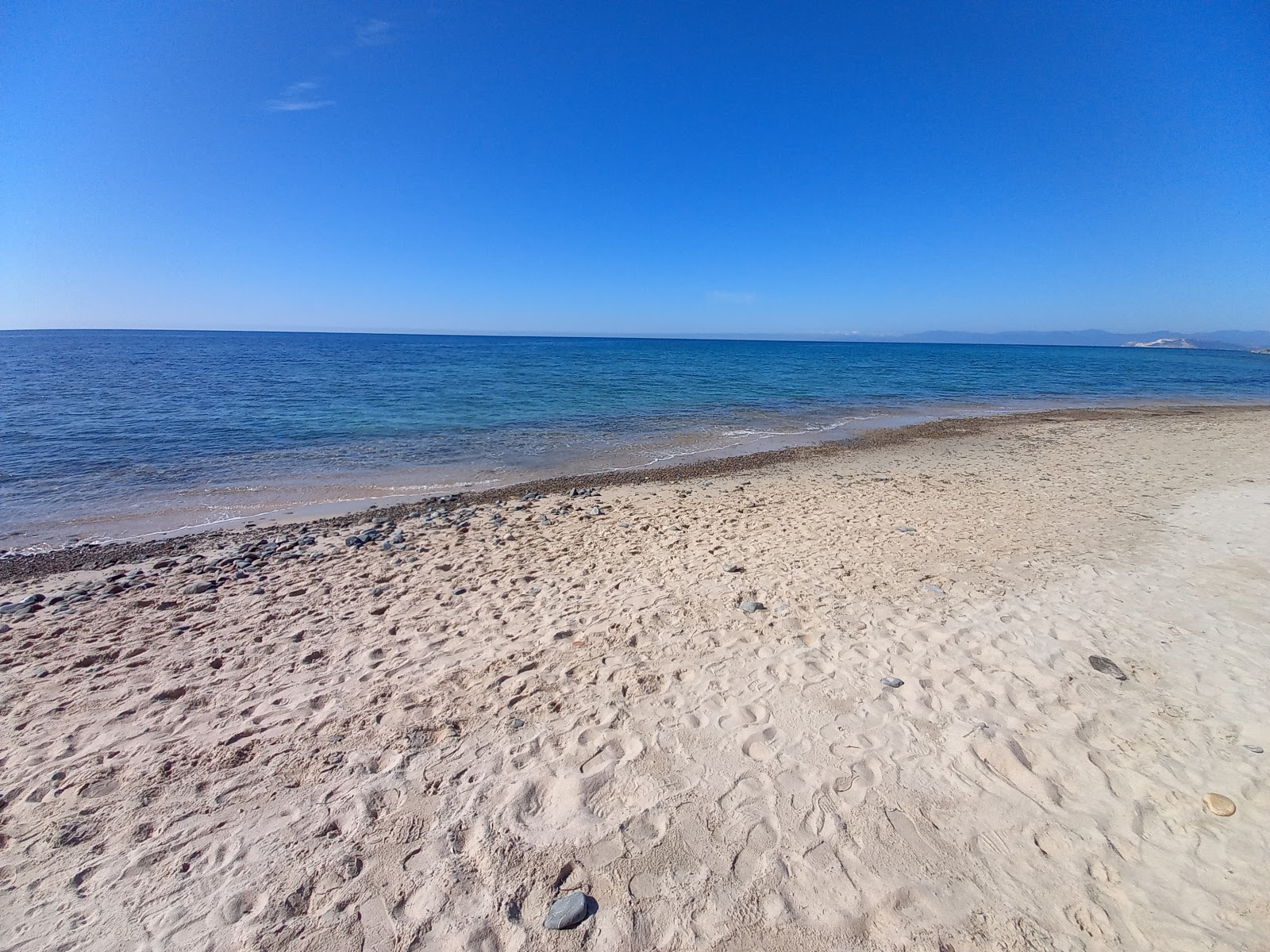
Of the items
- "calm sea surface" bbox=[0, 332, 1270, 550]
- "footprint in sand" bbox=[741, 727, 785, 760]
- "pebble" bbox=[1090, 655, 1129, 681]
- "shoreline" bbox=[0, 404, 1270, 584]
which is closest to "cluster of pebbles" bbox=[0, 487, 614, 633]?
"shoreline" bbox=[0, 404, 1270, 584]

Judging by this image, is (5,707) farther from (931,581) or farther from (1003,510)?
(1003,510)

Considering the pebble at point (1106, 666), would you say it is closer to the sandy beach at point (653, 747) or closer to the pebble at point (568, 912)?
the sandy beach at point (653, 747)

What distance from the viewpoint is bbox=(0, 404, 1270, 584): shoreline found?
26.8 ft

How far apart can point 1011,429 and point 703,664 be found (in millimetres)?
19905

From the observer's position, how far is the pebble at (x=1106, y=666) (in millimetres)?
4457

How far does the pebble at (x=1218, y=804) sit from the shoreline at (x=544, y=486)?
984 cm

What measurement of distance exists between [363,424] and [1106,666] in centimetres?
2128

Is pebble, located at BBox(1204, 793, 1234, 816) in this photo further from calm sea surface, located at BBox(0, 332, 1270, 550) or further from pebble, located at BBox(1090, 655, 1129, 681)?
calm sea surface, located at BBox(0, 332, 1270, 550)

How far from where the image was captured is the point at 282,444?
16.5m

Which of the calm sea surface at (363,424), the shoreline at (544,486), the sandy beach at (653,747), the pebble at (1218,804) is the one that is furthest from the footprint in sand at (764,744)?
the calm sea surface at (363,424)

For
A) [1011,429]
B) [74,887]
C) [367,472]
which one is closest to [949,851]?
[74,887]

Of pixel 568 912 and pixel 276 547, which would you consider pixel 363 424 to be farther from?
pixel 568 912

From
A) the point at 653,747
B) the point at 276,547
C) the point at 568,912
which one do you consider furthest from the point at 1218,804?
the point at 276,547

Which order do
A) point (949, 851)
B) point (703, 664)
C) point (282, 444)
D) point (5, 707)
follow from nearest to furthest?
point (949, 851)
point (5, 707)
point (703, 664)
point (282, 444)
